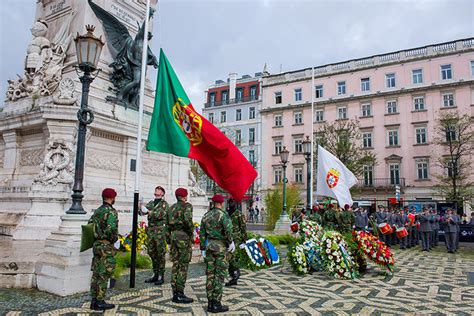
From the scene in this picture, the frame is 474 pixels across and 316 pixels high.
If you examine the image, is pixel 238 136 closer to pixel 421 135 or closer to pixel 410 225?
pixel 421 135

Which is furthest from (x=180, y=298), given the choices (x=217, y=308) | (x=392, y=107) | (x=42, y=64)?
(x=392, y=107)

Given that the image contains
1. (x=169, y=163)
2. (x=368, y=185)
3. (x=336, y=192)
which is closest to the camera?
(x=336, y=192)

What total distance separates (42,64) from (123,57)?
2.78 meters

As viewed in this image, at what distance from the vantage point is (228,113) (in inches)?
2238

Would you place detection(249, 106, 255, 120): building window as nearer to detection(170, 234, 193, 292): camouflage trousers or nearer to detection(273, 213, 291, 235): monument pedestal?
detection(273, 213, 291, 235): monument pedestal

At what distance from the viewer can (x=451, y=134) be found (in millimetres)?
36906

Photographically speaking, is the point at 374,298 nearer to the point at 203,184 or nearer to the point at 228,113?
the point at 203,184

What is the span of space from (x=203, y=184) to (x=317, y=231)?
42.7 metres

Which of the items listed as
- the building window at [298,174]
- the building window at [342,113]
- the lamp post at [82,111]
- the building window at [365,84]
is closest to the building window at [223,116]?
the building window at [298,174]

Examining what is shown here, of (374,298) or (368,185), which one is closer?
(374,298)

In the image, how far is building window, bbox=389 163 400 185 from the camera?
41.3m

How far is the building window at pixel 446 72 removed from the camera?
39.6m

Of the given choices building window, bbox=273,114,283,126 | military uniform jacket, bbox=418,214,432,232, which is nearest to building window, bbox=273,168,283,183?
building window, bbox=273,114,283,126

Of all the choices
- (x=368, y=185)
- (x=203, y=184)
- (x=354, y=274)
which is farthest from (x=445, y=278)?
(x=203, y=184)
